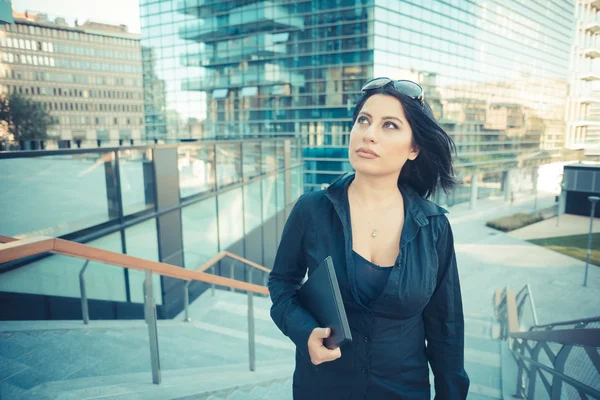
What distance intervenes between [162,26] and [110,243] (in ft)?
88.0

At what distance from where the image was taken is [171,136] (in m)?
31.4

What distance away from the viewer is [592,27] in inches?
164

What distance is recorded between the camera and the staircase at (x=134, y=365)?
96.6 inches

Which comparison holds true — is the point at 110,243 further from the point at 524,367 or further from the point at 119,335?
the point at 524,367

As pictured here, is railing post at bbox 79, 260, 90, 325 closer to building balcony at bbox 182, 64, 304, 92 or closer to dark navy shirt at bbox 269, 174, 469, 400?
dark navy shirt at bbox 269, 174, 469, 400

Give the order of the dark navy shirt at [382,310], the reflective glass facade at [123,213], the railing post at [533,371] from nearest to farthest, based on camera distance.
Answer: the dark navy shirt at [382,310]
the railing post at [533,371]
the reflective glass facade at [123,213]

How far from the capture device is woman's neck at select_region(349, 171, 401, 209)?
169cm

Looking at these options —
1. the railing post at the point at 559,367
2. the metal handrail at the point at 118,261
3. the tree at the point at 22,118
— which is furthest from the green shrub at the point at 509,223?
the tree at the point at 22,118

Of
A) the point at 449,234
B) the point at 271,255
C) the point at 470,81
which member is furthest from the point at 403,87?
the point at 470,81

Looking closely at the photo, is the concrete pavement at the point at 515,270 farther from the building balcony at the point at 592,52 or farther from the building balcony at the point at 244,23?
the building balcony at the point at 244,23

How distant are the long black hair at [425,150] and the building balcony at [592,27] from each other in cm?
377

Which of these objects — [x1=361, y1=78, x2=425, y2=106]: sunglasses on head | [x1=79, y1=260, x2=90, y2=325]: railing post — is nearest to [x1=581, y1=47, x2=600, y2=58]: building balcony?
[x1=361, y1=78, x2=425, y2=106]: sunglasses on head

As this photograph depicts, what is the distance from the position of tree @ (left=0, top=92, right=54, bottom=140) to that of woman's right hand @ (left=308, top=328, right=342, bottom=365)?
21.5 meters

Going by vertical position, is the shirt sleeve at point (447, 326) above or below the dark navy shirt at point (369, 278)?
below
